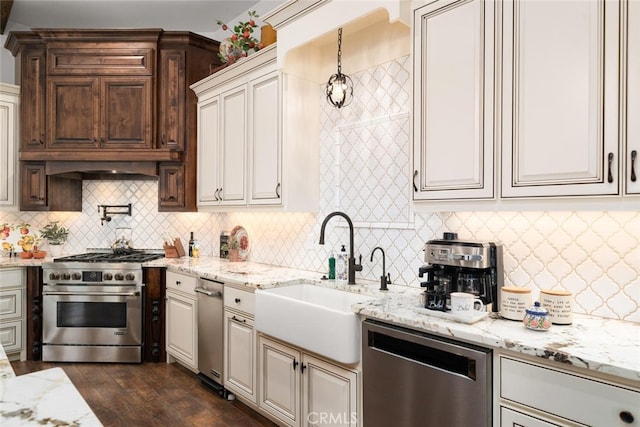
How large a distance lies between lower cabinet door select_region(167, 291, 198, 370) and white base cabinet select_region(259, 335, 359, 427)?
0.93 meters

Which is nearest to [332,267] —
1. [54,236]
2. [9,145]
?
[54,236]

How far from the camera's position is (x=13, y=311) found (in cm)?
380

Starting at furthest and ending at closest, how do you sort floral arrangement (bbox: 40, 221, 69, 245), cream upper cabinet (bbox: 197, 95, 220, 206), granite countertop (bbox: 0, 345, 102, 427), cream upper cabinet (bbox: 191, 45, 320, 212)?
floral arrangement (bbox: 40, 221, 69, 245) → cream upper cabinet (bbox: 197, 95, 220, 206) → cream upper cabinet (bbox: 191, 45, 320, 212) → granite countertop (bbox: 0, 345, 102, 427)

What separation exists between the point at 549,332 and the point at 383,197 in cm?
133

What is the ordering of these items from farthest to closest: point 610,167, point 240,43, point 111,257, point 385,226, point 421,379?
point 111,257
point 240,43
point 385,226
point 421,379
point 610,167

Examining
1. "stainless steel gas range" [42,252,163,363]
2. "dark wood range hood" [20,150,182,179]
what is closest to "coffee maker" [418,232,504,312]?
"stainless steel gas range" [42,252,163,363]

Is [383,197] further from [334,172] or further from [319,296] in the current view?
A: [319,296]

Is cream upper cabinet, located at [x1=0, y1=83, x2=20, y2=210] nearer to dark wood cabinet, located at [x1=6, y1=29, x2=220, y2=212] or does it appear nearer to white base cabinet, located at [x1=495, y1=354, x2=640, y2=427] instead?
dark wood cabinet, located at [x1=6, y1=29, x2=220, y2=212]

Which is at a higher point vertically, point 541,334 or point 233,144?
point 233,144

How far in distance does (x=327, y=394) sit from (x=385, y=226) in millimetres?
1056

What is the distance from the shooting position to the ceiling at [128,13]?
399 cm

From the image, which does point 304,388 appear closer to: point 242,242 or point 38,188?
point 242,242

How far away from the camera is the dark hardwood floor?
2.80 metres

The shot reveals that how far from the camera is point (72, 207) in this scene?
14.5 ft
